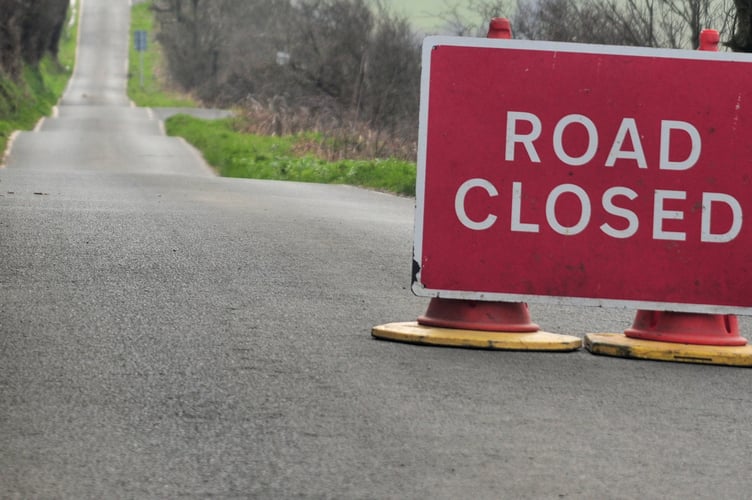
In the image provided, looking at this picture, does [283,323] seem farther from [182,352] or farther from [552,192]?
[552,192]

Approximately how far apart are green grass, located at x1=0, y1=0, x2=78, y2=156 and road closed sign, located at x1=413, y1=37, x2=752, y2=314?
30.4 m

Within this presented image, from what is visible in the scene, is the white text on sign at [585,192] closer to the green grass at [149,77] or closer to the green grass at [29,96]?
the green grass at [29,96]

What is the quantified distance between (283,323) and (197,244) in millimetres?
3911

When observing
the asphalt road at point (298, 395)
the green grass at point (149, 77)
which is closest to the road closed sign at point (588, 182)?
the asphalt road at point (298, 395)

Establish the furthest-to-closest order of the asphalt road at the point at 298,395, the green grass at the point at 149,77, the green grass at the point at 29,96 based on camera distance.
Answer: the green grass at the point at 149,77, the green grass at the point at 29,96, the asphalt road at the point at 298,395

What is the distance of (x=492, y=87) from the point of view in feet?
23.9

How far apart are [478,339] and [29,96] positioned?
52.5m

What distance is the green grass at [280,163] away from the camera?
81.7ft

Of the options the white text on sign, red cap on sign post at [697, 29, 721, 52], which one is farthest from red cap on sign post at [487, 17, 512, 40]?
red cap on sign post at [697, 29, 721, 52]

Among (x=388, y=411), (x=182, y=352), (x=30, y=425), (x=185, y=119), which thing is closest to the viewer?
(x=30, y=425)

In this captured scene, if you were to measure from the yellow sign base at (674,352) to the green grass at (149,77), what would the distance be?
57563mm

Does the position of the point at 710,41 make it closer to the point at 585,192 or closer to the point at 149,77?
the point at 585,192

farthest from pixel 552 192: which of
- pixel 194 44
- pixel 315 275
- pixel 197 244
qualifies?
pixel 194 44

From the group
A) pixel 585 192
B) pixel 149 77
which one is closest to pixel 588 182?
pixel 585 192
